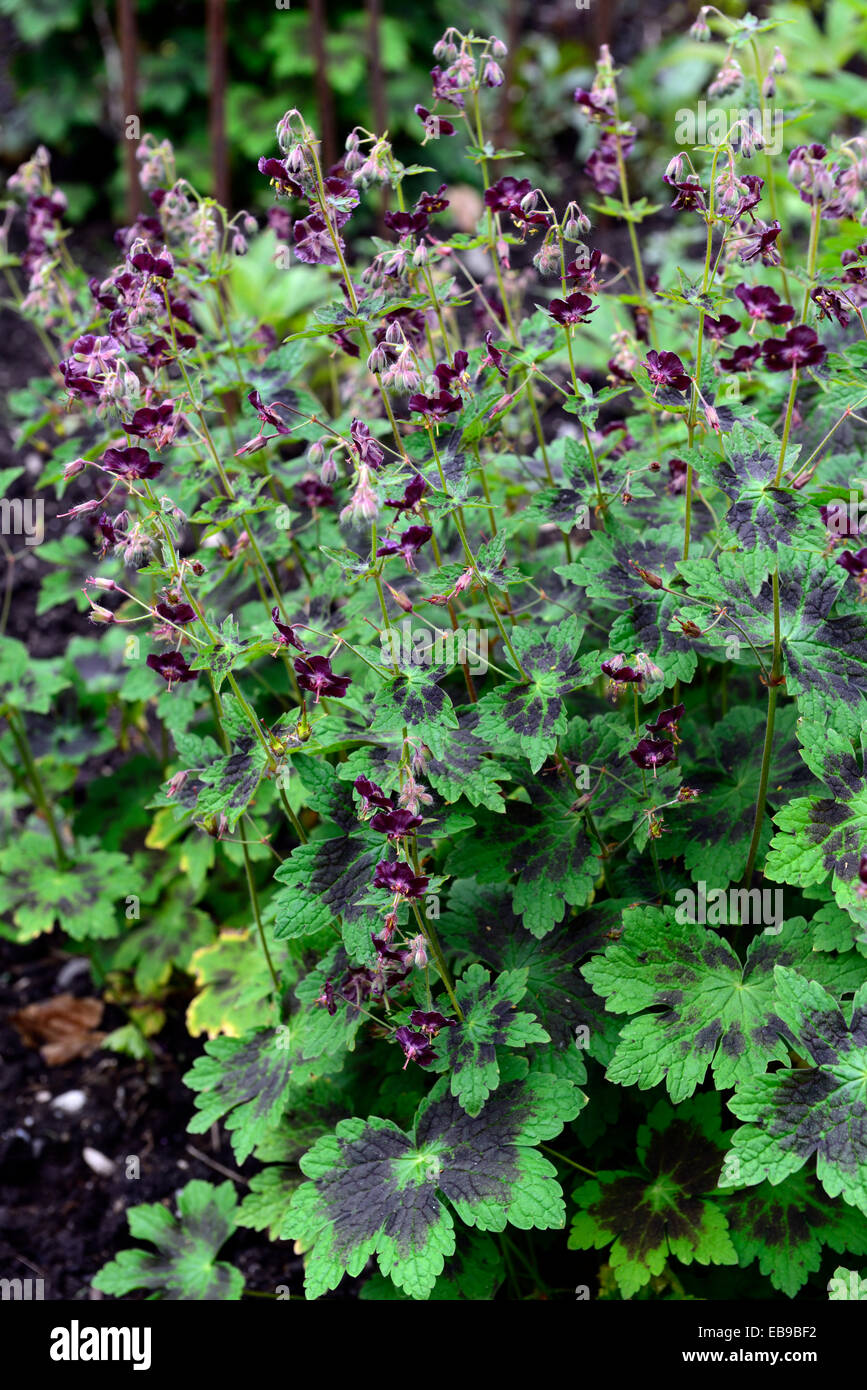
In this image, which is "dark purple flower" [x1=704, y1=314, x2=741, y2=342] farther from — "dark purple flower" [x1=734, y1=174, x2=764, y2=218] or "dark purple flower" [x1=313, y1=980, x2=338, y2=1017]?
"dark purple flower" [x1=313, y1=980, x2=338, y2=1017]

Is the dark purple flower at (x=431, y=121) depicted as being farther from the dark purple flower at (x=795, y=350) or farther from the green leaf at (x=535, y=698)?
the green leaf at (x=535, y=698)

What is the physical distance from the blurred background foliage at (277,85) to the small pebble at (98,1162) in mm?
4930

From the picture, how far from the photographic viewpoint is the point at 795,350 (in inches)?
70.4

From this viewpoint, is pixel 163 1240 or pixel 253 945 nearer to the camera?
pixel 163 1240

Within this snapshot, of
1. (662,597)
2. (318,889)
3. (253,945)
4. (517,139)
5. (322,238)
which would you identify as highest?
(517,139)

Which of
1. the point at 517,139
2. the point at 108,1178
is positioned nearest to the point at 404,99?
the point at 517,139

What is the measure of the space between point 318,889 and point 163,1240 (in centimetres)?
110

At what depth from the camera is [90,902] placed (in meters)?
3.10

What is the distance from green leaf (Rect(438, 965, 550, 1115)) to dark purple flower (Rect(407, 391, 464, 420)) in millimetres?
936

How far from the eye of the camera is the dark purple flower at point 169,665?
2123 millimetres

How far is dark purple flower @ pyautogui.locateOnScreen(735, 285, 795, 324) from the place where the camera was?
180cm

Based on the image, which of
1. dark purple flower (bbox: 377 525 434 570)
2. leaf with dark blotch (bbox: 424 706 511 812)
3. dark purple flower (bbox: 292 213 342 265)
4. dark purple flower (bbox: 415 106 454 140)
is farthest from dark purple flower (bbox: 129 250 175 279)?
leaf with dark blotch (bbox: 424 706 511 812)

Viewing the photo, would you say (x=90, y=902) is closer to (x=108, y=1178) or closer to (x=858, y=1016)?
(x=108, y=1178)

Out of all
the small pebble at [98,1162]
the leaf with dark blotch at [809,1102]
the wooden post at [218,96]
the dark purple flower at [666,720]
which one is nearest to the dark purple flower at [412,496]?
the dark purple flower at [666,720]
